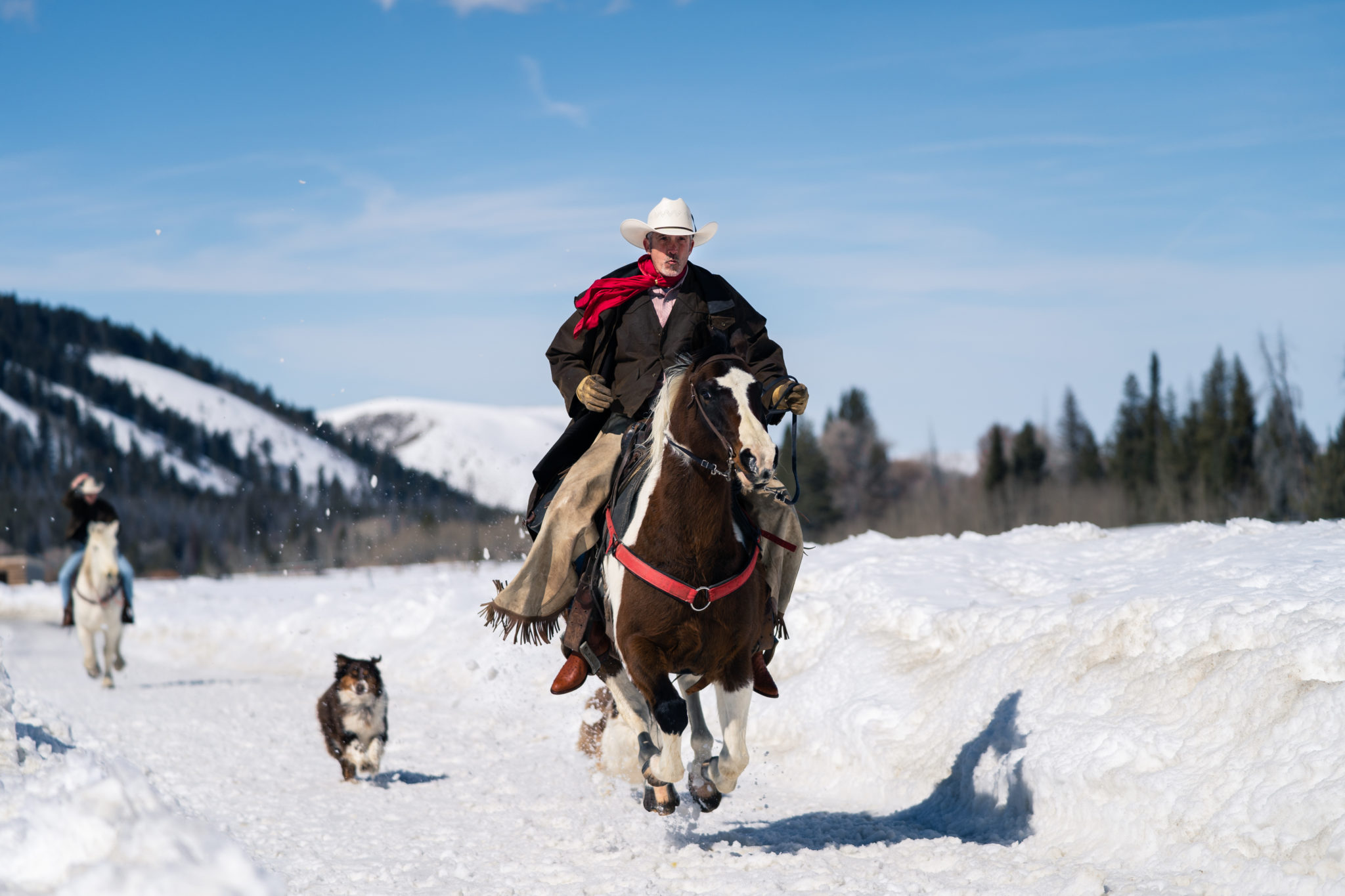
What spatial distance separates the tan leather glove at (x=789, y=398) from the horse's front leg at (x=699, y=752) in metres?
1.91

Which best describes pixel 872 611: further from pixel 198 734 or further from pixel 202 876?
pixel 202 876

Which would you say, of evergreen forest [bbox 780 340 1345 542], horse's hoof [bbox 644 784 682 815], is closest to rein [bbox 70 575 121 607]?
horse's hoof [bbox 644 784 682 815]

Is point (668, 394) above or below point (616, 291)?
below

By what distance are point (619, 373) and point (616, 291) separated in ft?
1.87

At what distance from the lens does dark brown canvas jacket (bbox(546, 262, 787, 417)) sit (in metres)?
8.01

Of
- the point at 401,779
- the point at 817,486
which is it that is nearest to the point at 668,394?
the point at 401,779

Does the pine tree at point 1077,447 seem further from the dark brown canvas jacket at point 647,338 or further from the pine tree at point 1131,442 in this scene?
the dark brown canvas jacket at point 647,338

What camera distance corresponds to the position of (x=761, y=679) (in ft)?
25.7

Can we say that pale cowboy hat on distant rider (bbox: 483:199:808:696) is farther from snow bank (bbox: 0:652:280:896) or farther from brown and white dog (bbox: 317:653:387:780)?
snow bank (bbox: 0:652:280:896)

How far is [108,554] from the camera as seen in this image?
62.2 ft

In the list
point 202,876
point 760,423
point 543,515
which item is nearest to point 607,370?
point 543,515

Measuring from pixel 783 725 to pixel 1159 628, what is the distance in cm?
396

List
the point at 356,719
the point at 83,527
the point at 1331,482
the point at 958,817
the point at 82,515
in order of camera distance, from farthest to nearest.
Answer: the point at 1331,482 → the point at 83,527 → the point at 82,515 → the point at 356,719 → the point at 958,817

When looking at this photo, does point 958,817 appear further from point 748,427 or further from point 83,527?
point 83,527
